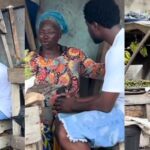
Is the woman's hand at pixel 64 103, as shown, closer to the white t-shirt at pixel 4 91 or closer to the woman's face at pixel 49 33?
the woman's face at pixel 49 33

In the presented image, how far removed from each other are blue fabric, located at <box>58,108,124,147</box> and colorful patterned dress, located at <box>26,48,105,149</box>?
0.16 m

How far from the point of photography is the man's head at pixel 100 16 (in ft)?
9.40

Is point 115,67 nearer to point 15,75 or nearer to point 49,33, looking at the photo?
point 49,33

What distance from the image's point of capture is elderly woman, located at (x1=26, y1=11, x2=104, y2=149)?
287 centimetres

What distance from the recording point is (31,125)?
2.79 meters

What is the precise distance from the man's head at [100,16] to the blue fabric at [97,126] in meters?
0.55

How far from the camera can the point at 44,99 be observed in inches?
113

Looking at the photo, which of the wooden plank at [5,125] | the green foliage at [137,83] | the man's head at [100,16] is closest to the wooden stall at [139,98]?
the green foliage at [137,83]

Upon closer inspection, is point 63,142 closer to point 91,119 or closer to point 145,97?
point 91,119

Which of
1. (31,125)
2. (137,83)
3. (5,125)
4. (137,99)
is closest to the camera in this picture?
(31,125)

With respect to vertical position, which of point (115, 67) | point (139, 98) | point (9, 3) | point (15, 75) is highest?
point (9, 3)

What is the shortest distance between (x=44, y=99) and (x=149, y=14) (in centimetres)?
218

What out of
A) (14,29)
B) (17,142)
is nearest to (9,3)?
(14,29)

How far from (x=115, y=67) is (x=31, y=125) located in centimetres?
72
